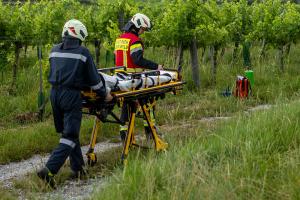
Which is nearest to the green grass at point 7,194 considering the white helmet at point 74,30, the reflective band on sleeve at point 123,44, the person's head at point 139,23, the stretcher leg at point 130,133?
the stretcher leg at point 130,133

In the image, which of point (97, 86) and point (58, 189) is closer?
point (58, 189)

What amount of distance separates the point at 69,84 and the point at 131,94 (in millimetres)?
828

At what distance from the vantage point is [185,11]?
12.4m

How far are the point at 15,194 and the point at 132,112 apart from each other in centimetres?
182

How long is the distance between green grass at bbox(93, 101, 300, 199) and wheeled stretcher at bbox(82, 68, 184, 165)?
0.92 meters

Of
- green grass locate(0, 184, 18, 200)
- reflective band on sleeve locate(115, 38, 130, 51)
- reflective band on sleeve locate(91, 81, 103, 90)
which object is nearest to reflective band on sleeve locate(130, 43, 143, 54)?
reflective band on sleeve locate(115, 38, 130, 51)

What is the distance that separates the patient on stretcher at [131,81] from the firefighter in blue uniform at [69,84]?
0.66ft

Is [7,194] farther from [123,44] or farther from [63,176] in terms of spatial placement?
[123,44]

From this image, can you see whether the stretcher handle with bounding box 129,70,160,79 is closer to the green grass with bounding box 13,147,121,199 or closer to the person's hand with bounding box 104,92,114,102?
the person's hand with bounding box 104,92,114,102

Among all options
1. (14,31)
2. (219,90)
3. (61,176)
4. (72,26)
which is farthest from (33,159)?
(219,90)

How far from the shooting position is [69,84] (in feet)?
20.7

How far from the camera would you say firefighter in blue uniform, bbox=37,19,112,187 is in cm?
634

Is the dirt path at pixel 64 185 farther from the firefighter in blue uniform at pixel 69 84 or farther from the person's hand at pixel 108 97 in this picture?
the person's hand at pixel 108 97

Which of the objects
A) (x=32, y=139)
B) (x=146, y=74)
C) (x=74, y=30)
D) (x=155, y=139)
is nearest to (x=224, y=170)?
(x=155, y=139)
